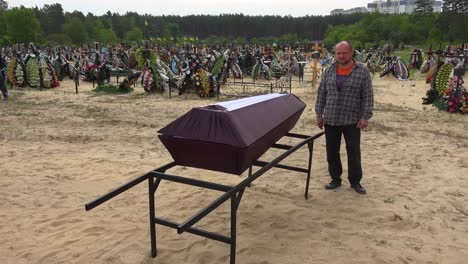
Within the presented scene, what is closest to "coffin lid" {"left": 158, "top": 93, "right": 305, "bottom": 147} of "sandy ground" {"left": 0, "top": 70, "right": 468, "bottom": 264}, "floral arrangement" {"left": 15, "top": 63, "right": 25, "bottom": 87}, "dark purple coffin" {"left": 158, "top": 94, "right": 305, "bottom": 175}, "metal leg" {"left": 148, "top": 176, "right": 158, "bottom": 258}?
"dark purple coffin" {"left": 158, "top": 94, "right": 305, "bottom": 175}

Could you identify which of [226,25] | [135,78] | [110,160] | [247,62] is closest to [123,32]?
[226,25]

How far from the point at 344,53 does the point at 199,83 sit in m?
9.22

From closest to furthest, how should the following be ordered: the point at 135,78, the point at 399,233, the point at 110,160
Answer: the point at 399,233
the point at 110,160
the point at 135,78

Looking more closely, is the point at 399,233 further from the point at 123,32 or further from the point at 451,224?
the point at 123,32

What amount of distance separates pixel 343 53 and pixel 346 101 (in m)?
0.51

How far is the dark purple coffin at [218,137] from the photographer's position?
2709mm

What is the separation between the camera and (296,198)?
14.6ft

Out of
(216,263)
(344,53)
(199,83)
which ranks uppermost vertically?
(344,53)

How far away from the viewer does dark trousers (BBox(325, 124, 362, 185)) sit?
426cm

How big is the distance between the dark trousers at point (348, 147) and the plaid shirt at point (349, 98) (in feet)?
0.42

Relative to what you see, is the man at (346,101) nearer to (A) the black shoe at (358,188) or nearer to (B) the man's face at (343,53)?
(B) the man's face at (343,53)

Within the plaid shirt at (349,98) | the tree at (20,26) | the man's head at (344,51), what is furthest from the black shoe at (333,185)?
the tree at (20,26)

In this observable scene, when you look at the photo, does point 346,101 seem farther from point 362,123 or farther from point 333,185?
point 333,185

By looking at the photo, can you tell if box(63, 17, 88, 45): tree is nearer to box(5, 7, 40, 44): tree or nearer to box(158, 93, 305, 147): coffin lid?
box(5, 7, 40, 44): tree
